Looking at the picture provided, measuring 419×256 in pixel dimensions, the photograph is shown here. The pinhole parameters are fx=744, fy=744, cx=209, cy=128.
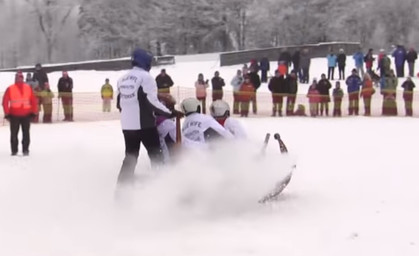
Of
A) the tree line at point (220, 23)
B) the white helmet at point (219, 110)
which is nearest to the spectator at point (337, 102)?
the white helmet at point (219, 110)

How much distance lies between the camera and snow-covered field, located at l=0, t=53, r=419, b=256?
6.30 meters

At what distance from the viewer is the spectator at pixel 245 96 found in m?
21.0

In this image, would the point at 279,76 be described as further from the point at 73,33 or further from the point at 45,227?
the point at 73,33

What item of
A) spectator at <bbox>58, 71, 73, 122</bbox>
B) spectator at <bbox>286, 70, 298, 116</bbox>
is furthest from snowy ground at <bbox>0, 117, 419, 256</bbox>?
spectator at <bbox>286, 70, 298, 116</bbox>

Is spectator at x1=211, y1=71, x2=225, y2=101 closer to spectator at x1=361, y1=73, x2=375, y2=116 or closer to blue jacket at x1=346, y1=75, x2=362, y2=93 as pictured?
blue jacket at x1=346, y1=75, x2=362, y2=93

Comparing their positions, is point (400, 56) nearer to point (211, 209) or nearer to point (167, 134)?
point (167, 134)

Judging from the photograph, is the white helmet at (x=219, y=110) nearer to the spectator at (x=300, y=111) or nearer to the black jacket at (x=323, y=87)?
the spectator at (x=300, y=111)

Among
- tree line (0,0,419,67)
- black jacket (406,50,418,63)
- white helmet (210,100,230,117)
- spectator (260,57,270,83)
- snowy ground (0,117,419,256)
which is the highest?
tree line (0,0,419,67)

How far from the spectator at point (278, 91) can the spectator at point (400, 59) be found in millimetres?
8925

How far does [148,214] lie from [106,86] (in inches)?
619

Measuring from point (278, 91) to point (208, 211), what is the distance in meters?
14.1

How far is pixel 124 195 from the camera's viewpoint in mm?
7652

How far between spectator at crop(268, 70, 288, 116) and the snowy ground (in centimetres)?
1023

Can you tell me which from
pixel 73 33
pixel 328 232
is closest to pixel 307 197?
pixel 328 232
